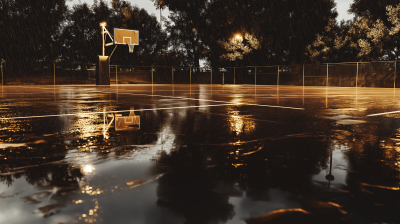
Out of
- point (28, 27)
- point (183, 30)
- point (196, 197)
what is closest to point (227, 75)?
point (183, 30)

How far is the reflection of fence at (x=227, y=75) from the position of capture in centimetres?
3262

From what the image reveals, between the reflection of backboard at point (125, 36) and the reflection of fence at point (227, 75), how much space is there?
623cm

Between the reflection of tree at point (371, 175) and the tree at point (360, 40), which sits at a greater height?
the tree at point (360, 40)

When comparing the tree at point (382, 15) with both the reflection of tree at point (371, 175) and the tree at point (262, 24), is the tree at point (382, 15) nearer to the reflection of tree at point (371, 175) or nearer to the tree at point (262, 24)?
the tree at point (262, 24)

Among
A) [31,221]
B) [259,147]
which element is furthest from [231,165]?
[31,221]

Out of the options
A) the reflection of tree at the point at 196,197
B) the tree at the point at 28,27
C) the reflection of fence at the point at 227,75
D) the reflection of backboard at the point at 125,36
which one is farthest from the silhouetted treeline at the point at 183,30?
the reflection of tree at the point at 196,197

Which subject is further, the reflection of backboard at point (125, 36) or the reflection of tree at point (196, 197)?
the reflection of backboard at point (125, 36)

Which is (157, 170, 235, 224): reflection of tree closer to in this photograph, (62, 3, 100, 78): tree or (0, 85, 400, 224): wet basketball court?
(0, 85, 400, 224): wet basketball court

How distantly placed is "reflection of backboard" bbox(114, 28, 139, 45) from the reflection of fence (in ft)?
20.4

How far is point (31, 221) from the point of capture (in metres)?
2.14

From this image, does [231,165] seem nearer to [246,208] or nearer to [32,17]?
[246,208]

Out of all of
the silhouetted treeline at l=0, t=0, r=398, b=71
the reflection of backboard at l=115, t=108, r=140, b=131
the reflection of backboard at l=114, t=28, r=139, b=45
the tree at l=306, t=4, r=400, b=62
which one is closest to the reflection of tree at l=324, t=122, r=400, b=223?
the reflection of backboard at l=115, t=108, r=140, b=131

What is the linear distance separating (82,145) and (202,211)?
2.67m

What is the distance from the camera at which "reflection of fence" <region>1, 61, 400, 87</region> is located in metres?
32.6
